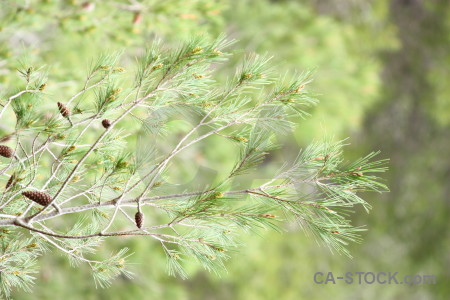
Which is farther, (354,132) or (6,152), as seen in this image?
(354,132)

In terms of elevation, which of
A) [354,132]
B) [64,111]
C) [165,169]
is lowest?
[354,132]

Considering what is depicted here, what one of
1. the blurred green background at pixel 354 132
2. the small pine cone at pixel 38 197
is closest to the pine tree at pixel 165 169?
the small pine cone at pixel 38 197

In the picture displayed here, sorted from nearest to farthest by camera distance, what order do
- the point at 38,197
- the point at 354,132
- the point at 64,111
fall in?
the point at 38,197, the point at 64,111, the point at 354,132

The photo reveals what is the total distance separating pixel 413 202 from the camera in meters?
8.57

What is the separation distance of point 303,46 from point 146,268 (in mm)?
3390

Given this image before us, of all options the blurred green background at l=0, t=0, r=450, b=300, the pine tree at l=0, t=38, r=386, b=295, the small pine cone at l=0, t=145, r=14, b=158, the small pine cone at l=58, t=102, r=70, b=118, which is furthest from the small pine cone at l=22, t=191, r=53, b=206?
the blurred green background at l=0, t=0, r=450, b=300

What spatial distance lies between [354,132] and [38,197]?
821 centimetres

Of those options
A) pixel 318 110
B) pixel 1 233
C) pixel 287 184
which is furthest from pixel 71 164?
pixel 318 110

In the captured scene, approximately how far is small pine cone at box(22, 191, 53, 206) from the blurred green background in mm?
3082

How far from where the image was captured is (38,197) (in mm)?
1435

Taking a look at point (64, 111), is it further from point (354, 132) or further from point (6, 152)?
point (354, 132)

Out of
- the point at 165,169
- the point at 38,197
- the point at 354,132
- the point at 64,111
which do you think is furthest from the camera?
the point at 354,132

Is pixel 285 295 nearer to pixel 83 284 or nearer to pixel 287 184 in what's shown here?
pixel 83 284

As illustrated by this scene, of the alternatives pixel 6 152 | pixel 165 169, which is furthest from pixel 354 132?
pixel 6 152
